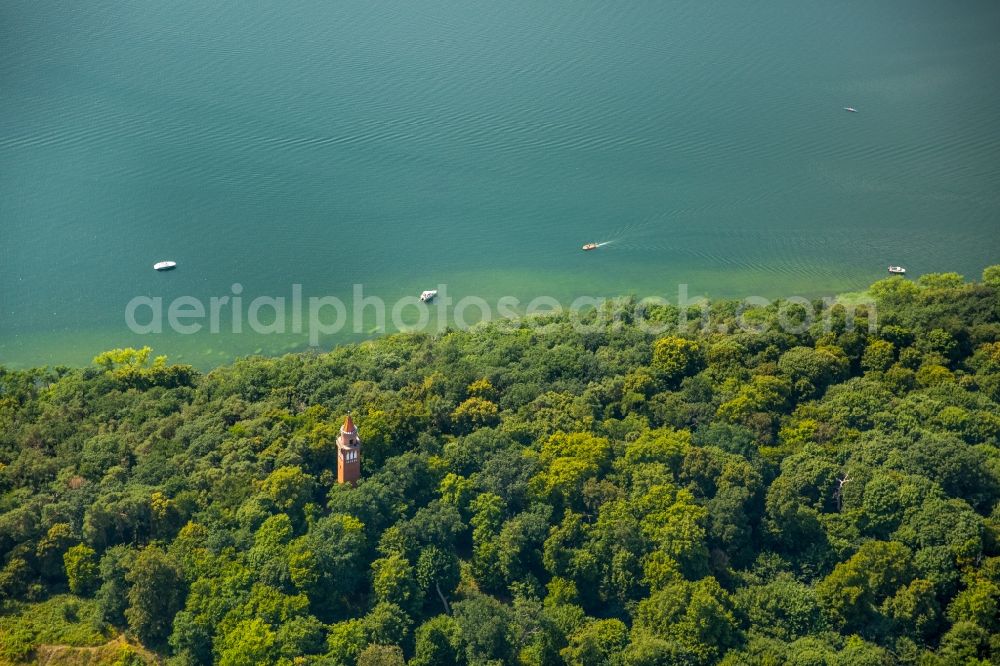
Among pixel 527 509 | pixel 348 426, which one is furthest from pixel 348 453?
pixel 527 509

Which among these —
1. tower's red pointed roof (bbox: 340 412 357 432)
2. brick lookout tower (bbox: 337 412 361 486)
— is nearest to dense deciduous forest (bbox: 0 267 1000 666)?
brick lookout tower (bbox: 337 412 361 486)

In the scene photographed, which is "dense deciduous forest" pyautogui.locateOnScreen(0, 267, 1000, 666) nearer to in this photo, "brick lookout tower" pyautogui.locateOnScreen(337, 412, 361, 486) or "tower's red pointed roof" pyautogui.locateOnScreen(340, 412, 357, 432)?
"brick lookout tower" pyautogui.locateOnScreen(337, 412, 361, 486)

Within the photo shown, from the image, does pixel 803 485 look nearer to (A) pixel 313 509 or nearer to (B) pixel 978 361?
(B) pixel 978 361

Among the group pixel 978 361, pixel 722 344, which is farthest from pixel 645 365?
pixel 978 361

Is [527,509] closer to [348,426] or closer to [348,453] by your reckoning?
[348,453]

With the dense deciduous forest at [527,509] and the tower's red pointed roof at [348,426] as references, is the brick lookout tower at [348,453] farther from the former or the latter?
the dense deciduous forest at [527,509]

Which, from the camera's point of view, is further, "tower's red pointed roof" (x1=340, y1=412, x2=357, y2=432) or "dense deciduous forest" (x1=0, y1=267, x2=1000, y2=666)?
"tower's red pointed roof" (x1=340, y1=412, x2=357, y2=432)

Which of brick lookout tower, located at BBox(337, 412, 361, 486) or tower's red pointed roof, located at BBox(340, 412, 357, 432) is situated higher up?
tower's red pointed roof, located at BBox(340, 412, 357, 432)
